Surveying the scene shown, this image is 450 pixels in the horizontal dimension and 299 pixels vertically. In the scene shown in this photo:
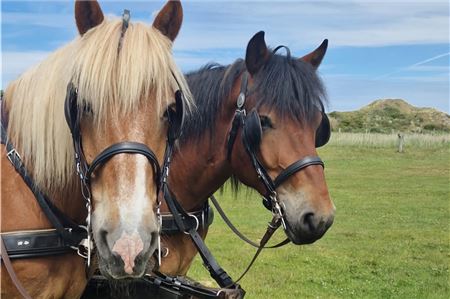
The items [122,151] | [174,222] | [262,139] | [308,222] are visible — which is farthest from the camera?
[174,222]

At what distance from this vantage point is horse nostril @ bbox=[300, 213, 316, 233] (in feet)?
10.5

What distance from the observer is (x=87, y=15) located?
2414 millimetres

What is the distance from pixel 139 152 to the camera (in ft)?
6.89

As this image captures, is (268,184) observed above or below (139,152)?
below

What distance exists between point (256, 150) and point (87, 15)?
1.45m

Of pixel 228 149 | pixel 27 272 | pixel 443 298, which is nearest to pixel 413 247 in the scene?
pixel 443 298

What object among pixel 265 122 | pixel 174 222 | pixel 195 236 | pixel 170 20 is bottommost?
pixel 195 236

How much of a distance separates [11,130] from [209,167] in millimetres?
1456

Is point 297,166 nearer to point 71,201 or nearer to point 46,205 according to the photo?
point 71,201

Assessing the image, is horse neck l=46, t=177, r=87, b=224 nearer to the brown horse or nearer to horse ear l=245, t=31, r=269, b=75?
the brown horse

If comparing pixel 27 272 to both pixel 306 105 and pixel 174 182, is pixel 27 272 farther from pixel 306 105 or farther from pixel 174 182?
pixel 306 105

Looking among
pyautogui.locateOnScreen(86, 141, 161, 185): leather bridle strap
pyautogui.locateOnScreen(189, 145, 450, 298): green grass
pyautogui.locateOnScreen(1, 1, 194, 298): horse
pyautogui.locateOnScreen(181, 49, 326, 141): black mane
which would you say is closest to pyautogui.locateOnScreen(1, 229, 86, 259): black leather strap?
pyautogui.locateOnScreen(1, 1, 194, 298): horse

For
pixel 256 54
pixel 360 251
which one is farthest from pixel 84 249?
pixel 360 251

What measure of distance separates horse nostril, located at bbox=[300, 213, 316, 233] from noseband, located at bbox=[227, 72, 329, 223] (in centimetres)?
20
